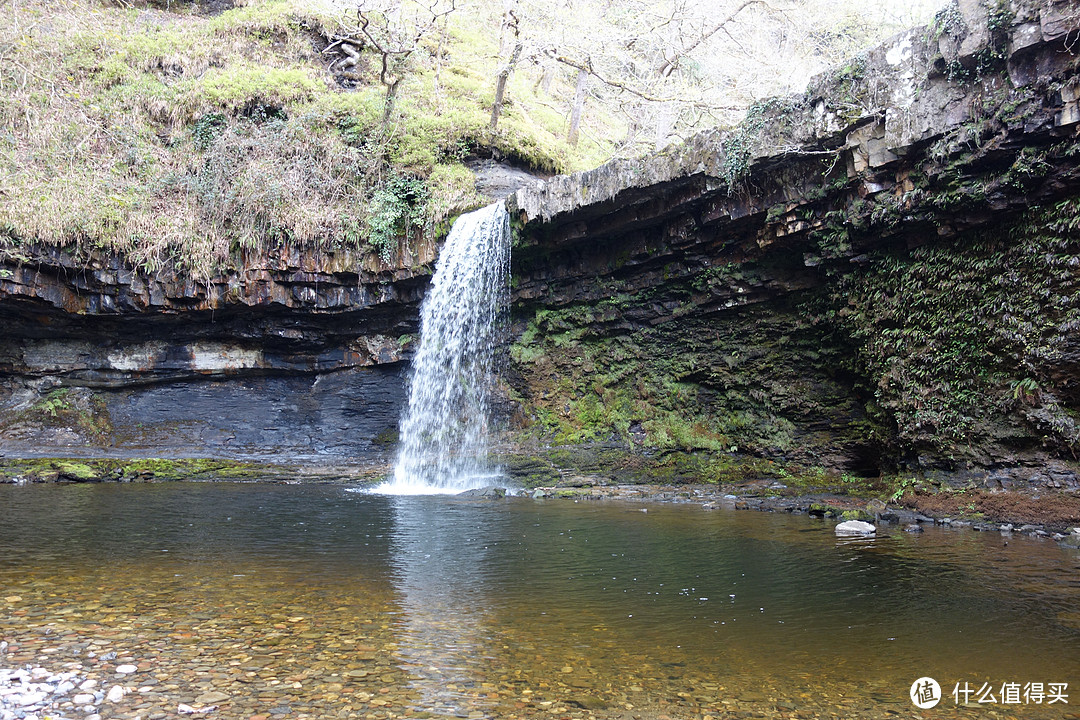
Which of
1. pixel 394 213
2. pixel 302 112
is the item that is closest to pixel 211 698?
pixel 394 213

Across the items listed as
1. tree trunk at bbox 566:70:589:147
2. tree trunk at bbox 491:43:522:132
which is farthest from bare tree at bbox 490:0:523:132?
tree trunk at bbox 566:70:589:147

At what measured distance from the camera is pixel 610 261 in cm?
1238

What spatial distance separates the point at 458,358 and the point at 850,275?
295 inches

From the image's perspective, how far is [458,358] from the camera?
13578mm

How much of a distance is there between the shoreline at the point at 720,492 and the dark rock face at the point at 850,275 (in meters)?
0.52

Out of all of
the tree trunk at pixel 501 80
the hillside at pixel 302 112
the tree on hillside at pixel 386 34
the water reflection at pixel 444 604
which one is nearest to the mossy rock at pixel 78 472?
the hillside at pixel 302 112

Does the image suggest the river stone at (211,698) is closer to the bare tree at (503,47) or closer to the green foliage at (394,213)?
the green foliage at (394,213)

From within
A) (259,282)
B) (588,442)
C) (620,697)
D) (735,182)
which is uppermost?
(735,182)

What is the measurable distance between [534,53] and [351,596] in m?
13.8

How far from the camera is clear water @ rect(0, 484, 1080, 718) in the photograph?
2.93 meters

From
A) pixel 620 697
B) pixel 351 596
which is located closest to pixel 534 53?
pixel 351 596

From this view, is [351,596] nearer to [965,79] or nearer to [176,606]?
[176,606]

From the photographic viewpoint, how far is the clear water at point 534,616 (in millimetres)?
2930

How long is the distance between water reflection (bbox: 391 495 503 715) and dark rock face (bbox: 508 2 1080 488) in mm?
5792
